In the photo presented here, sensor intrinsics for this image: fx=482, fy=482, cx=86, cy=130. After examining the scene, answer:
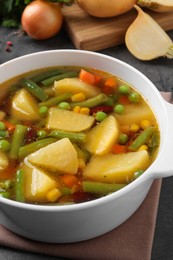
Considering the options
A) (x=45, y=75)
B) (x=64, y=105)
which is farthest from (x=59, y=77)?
(x=64, y=105)

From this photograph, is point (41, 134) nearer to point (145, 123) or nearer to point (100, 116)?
point (100, 116)

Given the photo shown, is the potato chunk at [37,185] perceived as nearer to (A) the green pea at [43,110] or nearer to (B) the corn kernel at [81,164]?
(B) the corn kernel at [81,164]

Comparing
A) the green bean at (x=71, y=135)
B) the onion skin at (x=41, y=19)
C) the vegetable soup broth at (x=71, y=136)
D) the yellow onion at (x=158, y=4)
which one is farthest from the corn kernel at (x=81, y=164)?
the yellow onion at (x=158, y=4)

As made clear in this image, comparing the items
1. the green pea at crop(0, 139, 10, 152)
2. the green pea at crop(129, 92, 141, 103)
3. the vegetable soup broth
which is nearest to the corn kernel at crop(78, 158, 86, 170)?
the vegetable soup broth

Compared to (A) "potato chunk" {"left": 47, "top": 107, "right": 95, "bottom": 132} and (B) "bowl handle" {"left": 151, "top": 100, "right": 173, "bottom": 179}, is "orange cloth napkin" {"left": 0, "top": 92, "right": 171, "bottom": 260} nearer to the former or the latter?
(B) "bowl handle" {"left": 151, "top": 100, "right": 173, "bottom": 179}

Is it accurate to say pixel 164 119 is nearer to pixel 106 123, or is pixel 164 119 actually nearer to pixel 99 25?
pixel 106 123

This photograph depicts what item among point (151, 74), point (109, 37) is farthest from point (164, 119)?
point (109, 37)
